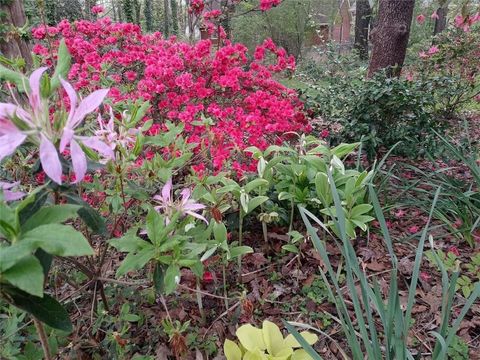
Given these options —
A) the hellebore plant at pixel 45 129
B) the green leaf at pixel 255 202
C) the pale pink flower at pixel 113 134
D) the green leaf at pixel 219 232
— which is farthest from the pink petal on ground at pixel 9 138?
the green leaf at pixel 255 202

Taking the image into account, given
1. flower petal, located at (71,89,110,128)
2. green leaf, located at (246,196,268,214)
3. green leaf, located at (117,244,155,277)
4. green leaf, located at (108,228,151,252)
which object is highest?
flower petal, located at (71,89,110,128)

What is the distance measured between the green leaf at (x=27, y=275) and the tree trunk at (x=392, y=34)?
3.53 m

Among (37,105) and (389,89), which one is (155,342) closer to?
(37,105)

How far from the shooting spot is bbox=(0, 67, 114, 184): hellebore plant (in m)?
0.61

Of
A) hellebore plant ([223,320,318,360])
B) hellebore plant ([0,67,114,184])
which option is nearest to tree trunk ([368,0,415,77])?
hellebore plant ([223,320,318,360])

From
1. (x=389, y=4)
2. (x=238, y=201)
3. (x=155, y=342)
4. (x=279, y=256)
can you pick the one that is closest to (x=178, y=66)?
(x=238, y=201)

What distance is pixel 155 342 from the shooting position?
1.47m

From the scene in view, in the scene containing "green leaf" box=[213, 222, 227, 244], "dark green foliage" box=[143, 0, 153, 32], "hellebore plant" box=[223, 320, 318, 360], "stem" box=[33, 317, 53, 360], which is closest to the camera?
"stem" box=[33, 317, 53, 360]

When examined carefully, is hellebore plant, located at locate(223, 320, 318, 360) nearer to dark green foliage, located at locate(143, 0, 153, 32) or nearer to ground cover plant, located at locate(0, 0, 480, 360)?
ground cover plant, located at locate(0, 0, 480, 360)

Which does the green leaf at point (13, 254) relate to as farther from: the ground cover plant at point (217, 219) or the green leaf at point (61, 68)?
the green leaf at point (61, 68)

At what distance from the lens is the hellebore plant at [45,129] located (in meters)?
0.61

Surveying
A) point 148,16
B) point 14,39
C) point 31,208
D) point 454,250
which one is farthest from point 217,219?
point 148,16

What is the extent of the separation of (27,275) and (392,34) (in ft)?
12.8

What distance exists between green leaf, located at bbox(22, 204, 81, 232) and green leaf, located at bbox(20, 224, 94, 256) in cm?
4
